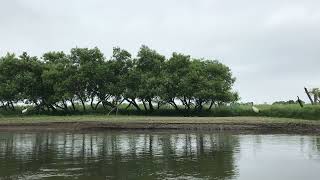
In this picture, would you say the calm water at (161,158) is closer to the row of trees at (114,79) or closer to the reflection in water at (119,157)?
the reflection in water at (119,157)

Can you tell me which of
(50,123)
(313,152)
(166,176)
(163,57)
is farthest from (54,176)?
(163,57)

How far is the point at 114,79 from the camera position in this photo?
68750mm

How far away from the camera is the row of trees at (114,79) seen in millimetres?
65188

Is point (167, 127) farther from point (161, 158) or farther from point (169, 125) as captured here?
point (161, 158)

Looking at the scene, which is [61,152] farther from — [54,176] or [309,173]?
[309,173]

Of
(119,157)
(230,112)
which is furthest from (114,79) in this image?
(119,157)

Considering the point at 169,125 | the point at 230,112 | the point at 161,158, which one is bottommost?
the point at 161,158

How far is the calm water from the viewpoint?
867 inches

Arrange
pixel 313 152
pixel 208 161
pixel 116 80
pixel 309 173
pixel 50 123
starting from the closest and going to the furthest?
pixel 309 173
pixel 208 161
pixel 313 152
pixel 50 123
pixel 116 80

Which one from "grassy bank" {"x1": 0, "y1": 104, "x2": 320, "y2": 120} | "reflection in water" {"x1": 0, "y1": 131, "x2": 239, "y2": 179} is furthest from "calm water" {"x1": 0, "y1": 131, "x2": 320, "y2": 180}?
"grassy bank" {"x1": 0, "y1": 104, "x2": 320, "y2": 120}

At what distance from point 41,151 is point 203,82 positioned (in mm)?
35494

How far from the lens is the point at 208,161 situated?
26.4 meters

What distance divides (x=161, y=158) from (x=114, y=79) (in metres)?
41.8

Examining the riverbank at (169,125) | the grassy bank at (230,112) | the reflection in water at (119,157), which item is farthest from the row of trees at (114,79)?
the reflection in water at (119,157)
